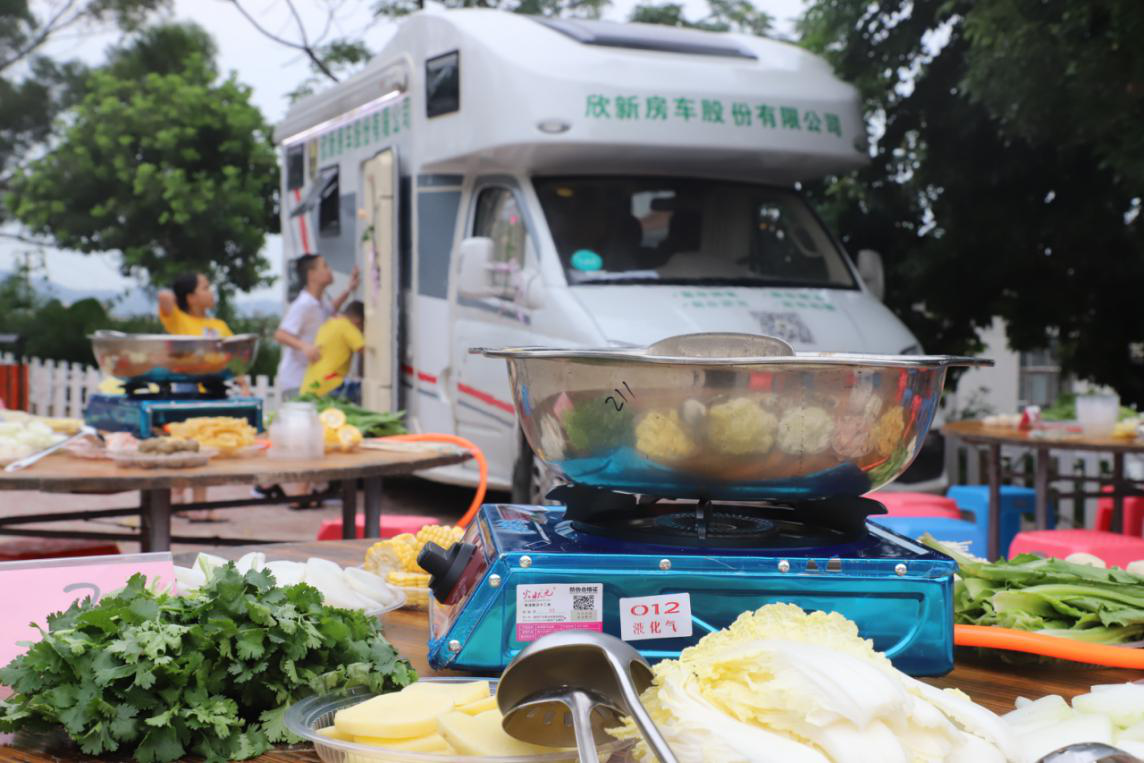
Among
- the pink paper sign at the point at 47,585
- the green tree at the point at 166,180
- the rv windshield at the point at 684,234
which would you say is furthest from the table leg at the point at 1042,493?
the green tree at the point at 166,180

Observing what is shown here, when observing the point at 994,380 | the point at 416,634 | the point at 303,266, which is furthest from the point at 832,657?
the point at 994,380

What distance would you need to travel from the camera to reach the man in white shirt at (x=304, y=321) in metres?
9.51

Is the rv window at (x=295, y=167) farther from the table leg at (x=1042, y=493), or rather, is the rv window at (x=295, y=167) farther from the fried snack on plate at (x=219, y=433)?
the fried snack on plate at (x=219, y=433)

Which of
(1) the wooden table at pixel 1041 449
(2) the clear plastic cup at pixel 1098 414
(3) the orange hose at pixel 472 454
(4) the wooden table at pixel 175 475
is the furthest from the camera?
(2) the clear plastic cup at pixel 1098 414

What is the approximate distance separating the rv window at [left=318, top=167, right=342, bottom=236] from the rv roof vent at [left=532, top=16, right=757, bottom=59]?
3.16m

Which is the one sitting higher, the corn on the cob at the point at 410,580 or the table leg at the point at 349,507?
the corn on the cob at the point at 410,580

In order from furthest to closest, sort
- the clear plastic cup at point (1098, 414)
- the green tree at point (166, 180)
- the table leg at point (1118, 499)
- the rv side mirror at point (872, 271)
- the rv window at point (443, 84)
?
the green tree at point (166, 180) < the rv side mirror at point (872, 271) < the rv window at point (443, 84) < the table leg at point (1118, 499) < the clear plastic cup at point (1098, 414)

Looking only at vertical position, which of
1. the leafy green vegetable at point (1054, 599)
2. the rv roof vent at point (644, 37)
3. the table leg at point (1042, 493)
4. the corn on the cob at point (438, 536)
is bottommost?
the table leg at point (1042, 493)

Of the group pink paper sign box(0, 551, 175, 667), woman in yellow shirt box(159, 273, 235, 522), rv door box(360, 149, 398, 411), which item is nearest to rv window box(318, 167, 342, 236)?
rv door box(360, 149, 398, 411)

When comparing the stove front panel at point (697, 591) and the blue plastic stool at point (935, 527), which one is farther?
the blue plastic stool at point (935, 527)

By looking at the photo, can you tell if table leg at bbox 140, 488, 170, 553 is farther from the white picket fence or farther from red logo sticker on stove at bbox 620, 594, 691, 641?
the white picket fence

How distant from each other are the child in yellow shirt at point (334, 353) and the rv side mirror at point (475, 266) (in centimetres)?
212

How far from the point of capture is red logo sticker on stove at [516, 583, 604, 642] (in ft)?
4.99

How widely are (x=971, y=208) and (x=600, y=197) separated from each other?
4045mm
